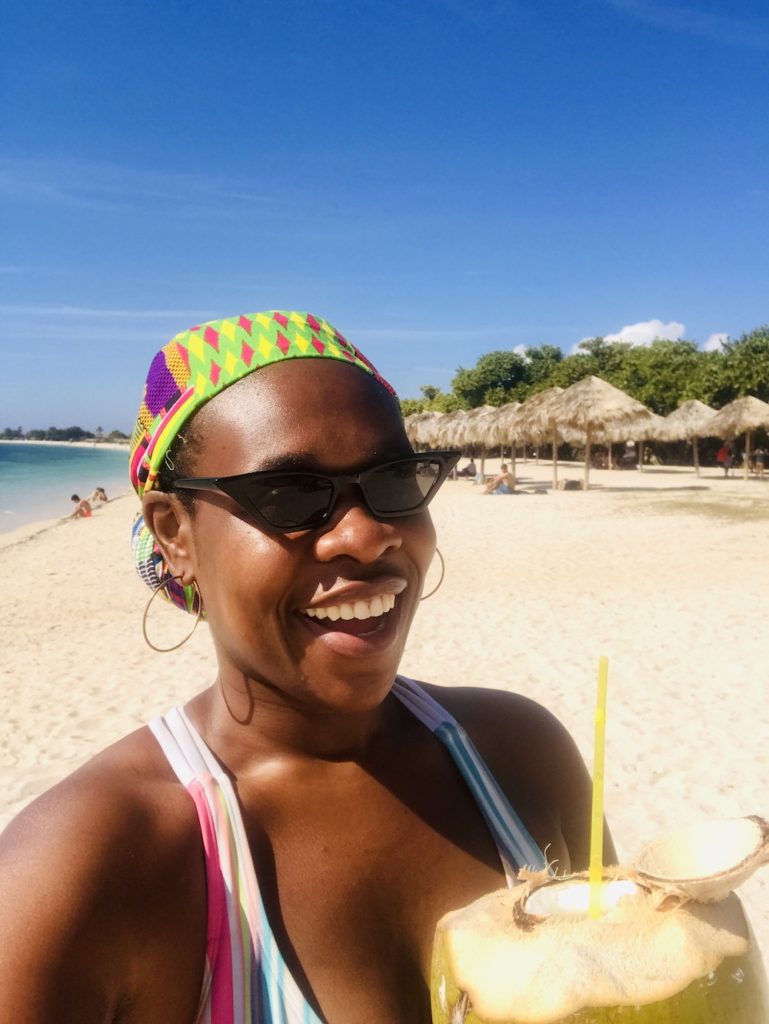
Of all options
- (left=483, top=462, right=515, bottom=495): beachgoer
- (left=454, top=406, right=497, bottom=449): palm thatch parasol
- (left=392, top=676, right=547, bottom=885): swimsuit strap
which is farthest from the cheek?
(left=454, top=406, right=497, bottom=449): palm thatch parasol

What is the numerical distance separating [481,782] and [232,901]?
17.4 inches

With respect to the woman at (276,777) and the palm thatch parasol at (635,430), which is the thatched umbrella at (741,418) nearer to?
the palm thatch parasol at (635,430)

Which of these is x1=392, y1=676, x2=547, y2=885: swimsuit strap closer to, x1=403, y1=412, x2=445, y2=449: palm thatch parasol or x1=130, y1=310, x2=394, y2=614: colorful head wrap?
x1=130, y1=310, x2=394, y2=614: colorful head wrap

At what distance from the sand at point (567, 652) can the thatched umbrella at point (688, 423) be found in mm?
12620

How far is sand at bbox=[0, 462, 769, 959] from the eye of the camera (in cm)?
457

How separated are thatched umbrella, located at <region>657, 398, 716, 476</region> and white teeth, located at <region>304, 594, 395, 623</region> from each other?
88.6 ft

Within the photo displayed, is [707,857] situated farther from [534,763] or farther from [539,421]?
[539,421]

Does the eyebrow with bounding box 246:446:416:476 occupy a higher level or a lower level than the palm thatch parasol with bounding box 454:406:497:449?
higher

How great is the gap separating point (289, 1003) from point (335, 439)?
2.38ft

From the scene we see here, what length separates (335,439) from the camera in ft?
3.54

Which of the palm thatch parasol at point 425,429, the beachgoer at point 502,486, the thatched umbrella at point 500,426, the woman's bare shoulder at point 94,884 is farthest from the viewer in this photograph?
the palm thatch parasol at point 425,429

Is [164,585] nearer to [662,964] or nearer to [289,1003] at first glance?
[289,1003]

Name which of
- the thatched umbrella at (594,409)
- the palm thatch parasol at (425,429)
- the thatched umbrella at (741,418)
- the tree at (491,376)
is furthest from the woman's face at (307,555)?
the tree at (491,376)

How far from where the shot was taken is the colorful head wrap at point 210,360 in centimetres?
110
